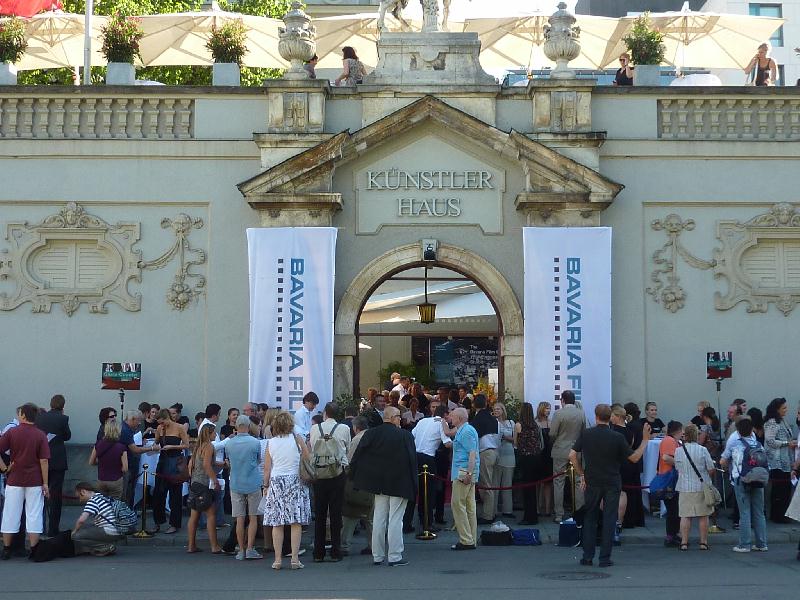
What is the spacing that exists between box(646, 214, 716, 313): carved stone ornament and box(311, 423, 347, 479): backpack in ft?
25.8

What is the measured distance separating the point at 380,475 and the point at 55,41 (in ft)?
56.6

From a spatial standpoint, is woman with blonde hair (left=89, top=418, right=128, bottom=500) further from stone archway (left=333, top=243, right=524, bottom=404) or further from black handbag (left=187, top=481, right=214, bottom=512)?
stone archway (left=333, top=243, right=524, bottom=404)

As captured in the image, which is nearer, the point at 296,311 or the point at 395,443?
the point at 395,443

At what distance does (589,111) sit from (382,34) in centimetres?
361

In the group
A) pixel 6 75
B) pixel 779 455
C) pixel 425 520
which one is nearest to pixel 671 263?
pixel 779 455

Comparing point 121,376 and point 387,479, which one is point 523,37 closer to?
point 121,376

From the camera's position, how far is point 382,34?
19.7 m

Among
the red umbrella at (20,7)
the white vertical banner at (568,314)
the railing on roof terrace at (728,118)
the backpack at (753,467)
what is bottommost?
the backpack at (753,467)

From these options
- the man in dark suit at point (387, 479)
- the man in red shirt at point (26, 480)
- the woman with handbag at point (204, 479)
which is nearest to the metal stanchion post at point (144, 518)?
the woman with handbag at point (204, 479)

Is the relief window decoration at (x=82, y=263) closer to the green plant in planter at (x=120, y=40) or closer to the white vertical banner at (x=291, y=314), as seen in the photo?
the white vertical banner at (x=291, y=314)

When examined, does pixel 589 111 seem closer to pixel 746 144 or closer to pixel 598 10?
pixel 746 144

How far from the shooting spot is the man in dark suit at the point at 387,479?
44.1 feet

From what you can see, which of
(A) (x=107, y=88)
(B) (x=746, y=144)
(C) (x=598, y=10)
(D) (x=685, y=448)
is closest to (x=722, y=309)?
(B) (x=746, y=144)

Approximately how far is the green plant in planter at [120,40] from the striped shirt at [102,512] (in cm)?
930
